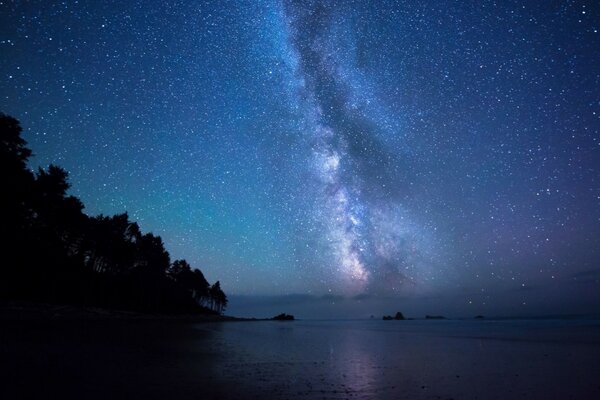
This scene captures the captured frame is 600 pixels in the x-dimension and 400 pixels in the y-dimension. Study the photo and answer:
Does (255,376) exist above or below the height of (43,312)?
below

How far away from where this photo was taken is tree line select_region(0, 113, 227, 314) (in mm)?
40312


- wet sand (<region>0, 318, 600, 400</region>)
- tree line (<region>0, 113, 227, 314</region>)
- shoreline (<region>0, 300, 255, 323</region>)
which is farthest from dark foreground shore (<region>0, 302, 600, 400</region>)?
tree line (<region>0, 113, 227, 314</region>)

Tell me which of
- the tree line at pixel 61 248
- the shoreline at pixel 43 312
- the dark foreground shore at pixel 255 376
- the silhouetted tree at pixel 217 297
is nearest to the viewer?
the dark foreground shore at pixel 255 376

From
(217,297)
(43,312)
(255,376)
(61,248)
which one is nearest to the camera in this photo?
(255,376)

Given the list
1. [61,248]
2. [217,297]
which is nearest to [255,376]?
[61,248]

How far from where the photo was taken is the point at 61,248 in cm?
5175

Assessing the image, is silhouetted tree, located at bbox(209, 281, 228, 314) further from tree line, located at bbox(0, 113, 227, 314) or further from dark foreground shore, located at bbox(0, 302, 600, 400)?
dark foreground shore, located at bbox(0, 302, 600, 400)

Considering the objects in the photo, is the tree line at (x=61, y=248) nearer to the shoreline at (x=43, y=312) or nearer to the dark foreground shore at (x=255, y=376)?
the shoreline at (x=43, y=312)

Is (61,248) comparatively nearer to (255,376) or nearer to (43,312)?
(43,312)

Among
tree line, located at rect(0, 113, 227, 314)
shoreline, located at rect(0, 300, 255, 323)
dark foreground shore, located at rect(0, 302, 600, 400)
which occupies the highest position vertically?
tree line, located at rect(0, 113, 227, 314)

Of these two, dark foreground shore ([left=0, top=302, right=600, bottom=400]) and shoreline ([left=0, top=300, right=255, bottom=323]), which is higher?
shoreline ([left=0, top=300, right=255, bottom=323])

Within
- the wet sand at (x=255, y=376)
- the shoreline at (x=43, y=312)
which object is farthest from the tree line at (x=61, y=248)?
the wet sand at (x=255, y=376)

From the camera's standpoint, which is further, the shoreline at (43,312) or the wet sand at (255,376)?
the shoreline at (43,312)

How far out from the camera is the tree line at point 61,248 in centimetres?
4031
